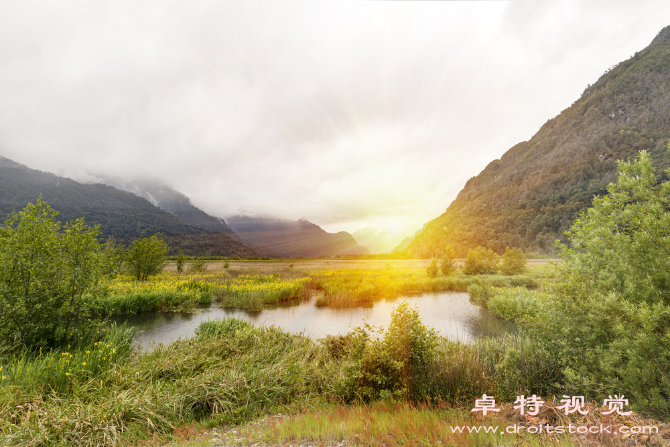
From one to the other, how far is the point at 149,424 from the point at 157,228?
197666 mm

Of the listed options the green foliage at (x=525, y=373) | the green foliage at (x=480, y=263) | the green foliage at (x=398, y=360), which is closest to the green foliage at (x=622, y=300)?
the green foliage at (x=525, y=373)


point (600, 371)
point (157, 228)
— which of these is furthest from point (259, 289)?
point (157, 228)

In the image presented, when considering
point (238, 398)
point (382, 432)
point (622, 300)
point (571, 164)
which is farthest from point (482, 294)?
point (571, 164)

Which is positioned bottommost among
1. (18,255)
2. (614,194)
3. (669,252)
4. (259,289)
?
(259,289)

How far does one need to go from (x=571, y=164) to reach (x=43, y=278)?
131m

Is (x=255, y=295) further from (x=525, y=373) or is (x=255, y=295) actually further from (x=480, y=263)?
(x=480, y=263)

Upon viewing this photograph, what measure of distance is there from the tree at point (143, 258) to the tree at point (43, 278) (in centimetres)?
2382

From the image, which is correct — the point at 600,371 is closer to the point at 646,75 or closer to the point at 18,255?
the point at 18,255

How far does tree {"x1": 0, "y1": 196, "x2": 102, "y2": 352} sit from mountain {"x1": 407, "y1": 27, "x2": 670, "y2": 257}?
88.3 metres

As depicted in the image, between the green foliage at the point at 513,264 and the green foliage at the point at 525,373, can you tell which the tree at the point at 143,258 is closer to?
the green foliage at the point at 525,373

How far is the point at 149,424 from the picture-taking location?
500cm

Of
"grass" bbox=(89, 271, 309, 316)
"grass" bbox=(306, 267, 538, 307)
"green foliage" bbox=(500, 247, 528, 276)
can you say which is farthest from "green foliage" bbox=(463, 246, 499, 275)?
"grass" bbox=(89, 271, 309, 316)

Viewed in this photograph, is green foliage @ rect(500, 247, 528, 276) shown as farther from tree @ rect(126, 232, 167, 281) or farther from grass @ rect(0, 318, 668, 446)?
tree @ rect(126, 232, 167, 281)

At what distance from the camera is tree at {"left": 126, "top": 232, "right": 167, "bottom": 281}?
29.0m
